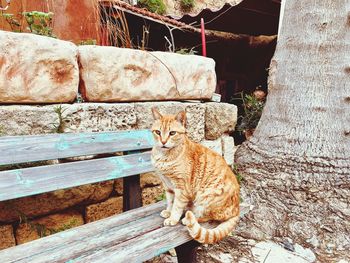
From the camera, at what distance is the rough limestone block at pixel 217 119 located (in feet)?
9.64

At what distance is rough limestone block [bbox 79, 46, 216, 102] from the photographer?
216cm

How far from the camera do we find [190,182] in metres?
1.82

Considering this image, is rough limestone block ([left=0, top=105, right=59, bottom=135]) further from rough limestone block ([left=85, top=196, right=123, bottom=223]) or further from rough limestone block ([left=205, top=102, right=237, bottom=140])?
rough limestone block ([left=205, top=102, right=237, bottom=140])

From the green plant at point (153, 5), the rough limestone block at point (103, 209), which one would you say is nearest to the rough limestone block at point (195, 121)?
the rough limestone block at point (103, 209)

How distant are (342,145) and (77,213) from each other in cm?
207

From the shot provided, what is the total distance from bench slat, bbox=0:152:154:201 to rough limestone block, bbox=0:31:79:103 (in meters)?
0.46

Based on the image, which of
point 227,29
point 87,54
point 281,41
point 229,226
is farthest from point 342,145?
point 227,29

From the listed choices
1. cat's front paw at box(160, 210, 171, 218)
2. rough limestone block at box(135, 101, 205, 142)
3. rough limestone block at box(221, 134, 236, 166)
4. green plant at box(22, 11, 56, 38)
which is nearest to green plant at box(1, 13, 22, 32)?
green plant at box(22, 11, 56, 38)

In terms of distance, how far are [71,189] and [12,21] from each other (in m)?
1.30

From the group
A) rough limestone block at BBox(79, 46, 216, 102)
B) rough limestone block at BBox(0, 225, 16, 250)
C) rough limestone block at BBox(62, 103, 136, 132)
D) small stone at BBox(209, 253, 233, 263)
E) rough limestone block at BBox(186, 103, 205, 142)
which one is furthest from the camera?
rough limestone block at BBox(186, 103, 205, 142)

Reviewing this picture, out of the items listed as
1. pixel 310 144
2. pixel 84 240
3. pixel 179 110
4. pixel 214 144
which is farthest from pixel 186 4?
pixel 84 240

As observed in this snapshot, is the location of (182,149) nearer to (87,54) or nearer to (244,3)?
(87,54)

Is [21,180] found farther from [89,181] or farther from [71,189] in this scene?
[71,189]

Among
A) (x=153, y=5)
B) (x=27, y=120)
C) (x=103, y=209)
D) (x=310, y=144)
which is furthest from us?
(x=153, y=5)
